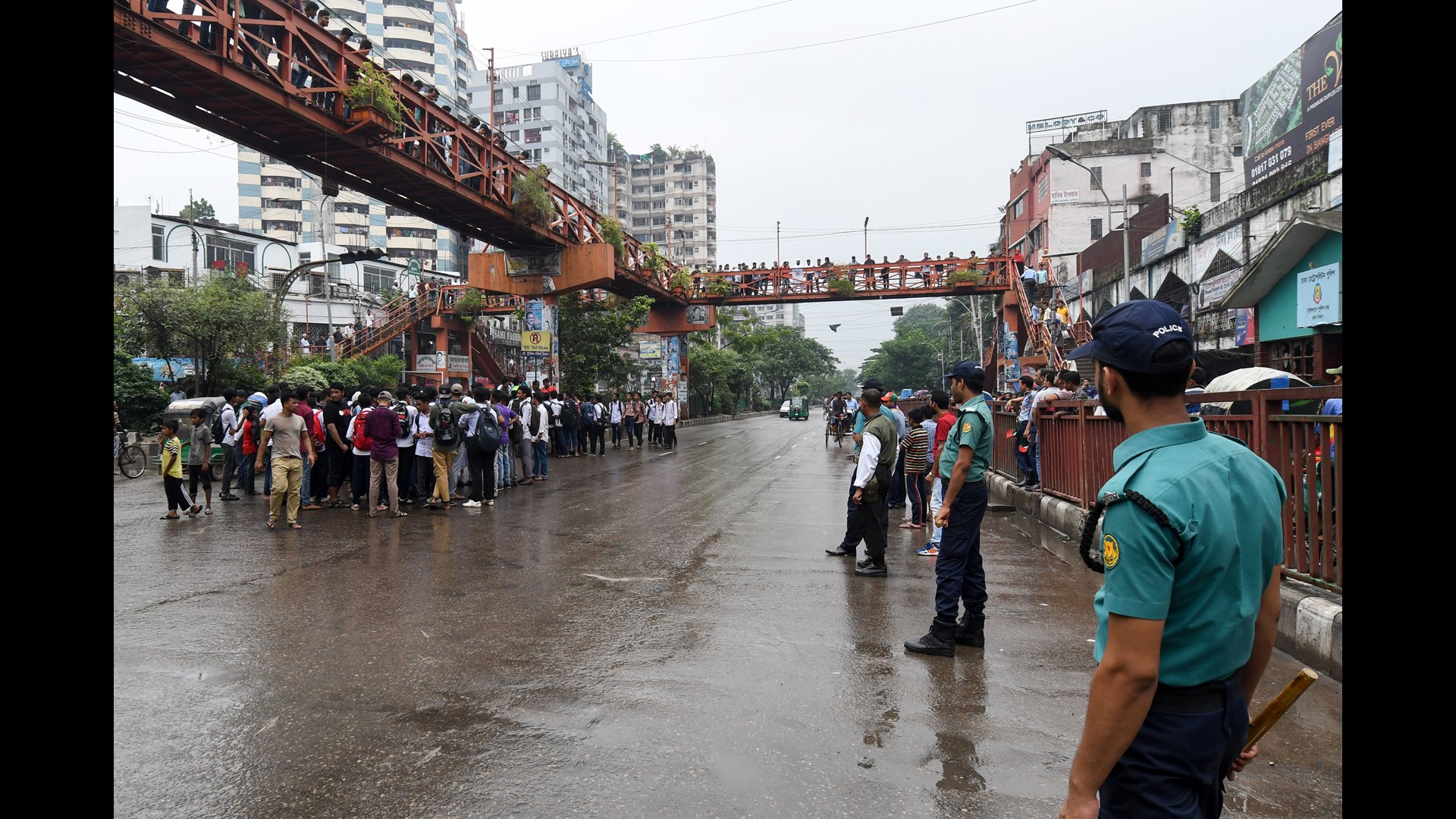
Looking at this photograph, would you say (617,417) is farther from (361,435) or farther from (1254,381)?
(1254,381)

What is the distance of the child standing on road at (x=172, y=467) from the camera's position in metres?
10.6

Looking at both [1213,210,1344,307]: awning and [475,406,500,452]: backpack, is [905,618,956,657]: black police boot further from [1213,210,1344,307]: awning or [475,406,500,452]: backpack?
[1213,210,1344,307]: awning

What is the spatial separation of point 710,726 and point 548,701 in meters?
0.93

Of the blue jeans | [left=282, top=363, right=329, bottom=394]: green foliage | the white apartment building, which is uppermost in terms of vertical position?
the white apartment building

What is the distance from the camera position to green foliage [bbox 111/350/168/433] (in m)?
19.2

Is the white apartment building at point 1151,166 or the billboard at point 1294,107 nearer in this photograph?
the billboard at point 1294,107

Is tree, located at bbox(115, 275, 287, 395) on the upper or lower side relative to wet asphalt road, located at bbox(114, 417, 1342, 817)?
upper

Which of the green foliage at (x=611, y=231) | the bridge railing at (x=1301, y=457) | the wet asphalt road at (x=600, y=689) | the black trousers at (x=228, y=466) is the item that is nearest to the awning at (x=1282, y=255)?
the bridge railing at (x=1301, y=457)

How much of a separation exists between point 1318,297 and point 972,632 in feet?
48.6

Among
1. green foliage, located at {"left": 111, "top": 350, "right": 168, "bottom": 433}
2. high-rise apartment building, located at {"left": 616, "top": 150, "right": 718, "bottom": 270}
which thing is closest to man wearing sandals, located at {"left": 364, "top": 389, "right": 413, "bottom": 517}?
green foliage, located at {"left": 111, "top": 350, "right": 168, "bottom": 433}

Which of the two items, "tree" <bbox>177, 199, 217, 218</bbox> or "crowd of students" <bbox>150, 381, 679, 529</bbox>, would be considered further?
"tree" <bbox>177, 199, 217, 218</bbox>

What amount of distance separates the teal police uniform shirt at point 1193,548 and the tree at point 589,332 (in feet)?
91.2

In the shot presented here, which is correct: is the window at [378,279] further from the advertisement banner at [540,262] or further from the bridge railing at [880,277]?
the advertisement banner at [540,262]

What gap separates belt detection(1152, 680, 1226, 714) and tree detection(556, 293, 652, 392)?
27.8m
